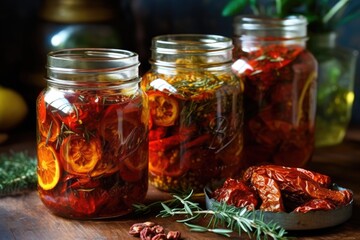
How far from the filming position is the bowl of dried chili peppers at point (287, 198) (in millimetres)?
1008

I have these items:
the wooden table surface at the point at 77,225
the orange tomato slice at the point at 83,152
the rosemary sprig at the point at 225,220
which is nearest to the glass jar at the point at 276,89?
the wooden table surface at the point at 77,225

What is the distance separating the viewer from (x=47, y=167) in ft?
3.52

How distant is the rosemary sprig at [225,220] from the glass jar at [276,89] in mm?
229

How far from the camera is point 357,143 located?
5.19ft

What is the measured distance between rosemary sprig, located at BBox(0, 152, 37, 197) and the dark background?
427 mm

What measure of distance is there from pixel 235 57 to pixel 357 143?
1.40 feet

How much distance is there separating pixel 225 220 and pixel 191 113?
0.64 ft

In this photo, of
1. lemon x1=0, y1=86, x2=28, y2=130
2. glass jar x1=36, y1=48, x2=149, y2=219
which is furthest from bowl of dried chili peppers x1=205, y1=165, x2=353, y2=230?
lemon x1=0, y1=86, x2=28, y2=130

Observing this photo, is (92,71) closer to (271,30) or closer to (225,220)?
(225,220)

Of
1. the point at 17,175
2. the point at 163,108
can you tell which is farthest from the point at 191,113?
the point at 17,175

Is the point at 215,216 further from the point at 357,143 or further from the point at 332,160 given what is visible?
the point at 357,143

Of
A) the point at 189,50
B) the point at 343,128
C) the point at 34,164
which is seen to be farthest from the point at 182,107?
the point at 343,128

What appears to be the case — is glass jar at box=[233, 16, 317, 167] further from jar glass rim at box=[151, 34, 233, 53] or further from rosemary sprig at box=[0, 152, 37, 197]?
rosemary sprig at box=[0, 152, 37, 197]

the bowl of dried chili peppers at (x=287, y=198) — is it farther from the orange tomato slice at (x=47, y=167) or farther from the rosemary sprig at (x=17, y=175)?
the rosemary sprig at (x=17, y=175)
